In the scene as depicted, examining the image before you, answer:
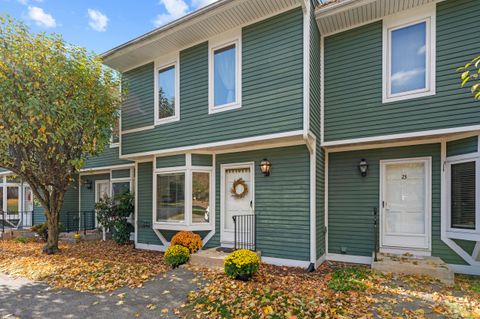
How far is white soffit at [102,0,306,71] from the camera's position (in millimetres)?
6141

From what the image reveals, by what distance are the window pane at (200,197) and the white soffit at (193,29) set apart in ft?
12.2

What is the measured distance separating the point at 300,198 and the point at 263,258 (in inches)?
69.0

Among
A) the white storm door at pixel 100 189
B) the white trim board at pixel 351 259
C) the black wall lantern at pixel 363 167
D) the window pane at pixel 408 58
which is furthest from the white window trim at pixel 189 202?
the white storm door at pixel 100 189

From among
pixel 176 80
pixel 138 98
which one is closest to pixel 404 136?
pixel 176 80

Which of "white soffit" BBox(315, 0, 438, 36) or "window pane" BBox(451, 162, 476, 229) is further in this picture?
"white soffit" BBox(315, 0, 438, 36)

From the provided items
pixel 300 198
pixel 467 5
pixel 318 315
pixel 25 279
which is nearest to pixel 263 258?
pixel 300 198

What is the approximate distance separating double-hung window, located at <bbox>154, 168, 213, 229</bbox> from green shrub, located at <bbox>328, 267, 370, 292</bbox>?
354 cm

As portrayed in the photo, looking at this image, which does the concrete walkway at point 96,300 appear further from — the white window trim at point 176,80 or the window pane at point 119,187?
the window pane at point 119,187

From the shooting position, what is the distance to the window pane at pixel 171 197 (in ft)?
25.0

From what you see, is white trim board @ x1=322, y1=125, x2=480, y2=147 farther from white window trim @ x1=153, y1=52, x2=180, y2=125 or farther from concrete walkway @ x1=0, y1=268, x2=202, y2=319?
concrete walkway @ x1=0, y1=268, x2=202, y2=319

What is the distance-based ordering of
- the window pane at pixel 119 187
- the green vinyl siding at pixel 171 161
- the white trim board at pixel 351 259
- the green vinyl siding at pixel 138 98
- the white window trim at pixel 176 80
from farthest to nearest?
the window pane at pixel 119 187 < the green vinyl siding at pixel 138 98 < the white window trim at pixel 176 80 < the green vinyl siding at pixel 171 161 < the white trim board at pixel 351 259

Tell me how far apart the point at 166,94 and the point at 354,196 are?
597 cm

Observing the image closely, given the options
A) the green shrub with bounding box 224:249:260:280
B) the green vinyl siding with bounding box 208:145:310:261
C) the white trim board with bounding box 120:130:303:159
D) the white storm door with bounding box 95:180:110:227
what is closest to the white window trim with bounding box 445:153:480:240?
the green vinyl siding with bounding box 208:145:310:261

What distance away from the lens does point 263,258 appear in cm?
657
